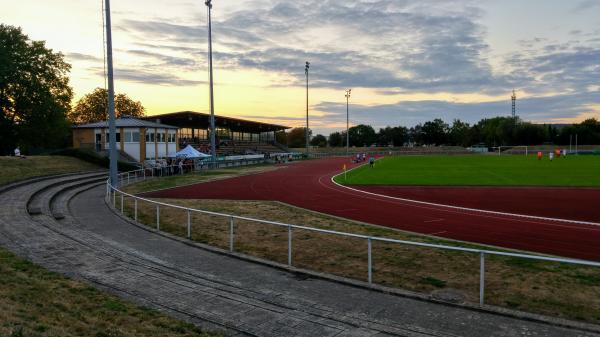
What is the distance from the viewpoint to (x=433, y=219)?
1698cm

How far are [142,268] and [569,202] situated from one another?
1976cm

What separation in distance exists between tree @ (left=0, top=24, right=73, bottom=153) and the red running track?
29446mm

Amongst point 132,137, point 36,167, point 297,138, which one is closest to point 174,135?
point 132,137

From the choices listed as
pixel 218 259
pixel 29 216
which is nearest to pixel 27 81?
pixel 29 216

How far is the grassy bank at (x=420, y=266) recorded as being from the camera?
328 inches

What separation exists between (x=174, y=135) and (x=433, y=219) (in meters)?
39.7

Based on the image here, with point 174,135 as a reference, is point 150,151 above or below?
below

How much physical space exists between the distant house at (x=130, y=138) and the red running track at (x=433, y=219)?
1939 cm

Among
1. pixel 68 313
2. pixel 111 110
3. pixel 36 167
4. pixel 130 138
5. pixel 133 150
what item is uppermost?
pixel 111 110

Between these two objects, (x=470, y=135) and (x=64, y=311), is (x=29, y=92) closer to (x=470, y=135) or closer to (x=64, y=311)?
(x=64, y=311)

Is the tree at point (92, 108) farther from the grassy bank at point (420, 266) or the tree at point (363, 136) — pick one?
the tree at point (363, 136)

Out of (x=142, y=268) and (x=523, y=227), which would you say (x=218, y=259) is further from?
(x=523, y=227)

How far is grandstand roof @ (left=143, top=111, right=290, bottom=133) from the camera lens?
2354 inches

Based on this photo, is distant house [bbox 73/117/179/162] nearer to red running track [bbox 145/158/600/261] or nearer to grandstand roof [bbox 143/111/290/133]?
grandstand roof [bbox 143/111/290/133]
